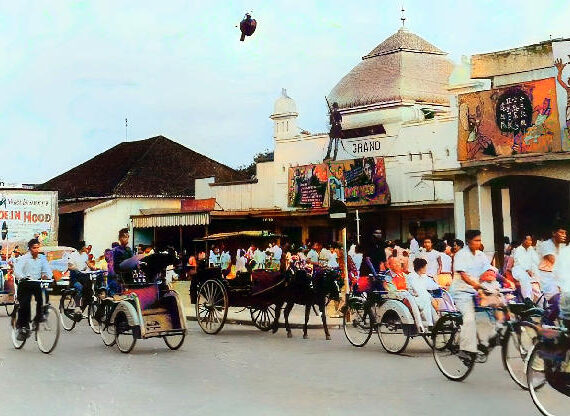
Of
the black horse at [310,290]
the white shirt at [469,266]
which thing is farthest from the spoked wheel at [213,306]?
the white shirt at [469,266]

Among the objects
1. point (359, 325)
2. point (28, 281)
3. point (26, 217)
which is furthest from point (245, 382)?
point (26, 217)

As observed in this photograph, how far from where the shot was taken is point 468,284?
30.5 feet

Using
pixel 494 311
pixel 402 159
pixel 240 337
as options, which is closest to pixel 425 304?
pixel 494 311

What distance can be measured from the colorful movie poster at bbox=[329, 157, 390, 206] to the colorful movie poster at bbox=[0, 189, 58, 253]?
13.3m

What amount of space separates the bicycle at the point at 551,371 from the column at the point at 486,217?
20658 millimetres

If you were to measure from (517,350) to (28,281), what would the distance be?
787cm

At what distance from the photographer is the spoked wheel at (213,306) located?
611 inches

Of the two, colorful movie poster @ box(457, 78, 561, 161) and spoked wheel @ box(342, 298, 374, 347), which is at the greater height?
colorful movie poster @ box(457, 78, 561, 161)

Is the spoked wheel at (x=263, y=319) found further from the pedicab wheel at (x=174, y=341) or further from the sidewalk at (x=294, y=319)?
the pedicab wheel at (x=174, y=341)

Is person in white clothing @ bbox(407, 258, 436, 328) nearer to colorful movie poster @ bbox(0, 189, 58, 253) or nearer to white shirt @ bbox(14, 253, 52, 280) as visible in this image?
white shirt @ bbox(14, 253, 52, 280)

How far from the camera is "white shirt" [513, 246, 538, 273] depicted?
16.6 m

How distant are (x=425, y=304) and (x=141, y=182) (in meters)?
38.4

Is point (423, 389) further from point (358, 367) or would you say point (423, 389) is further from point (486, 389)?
point (358, 367)

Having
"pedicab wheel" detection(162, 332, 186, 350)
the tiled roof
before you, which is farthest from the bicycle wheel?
the tiled roof
